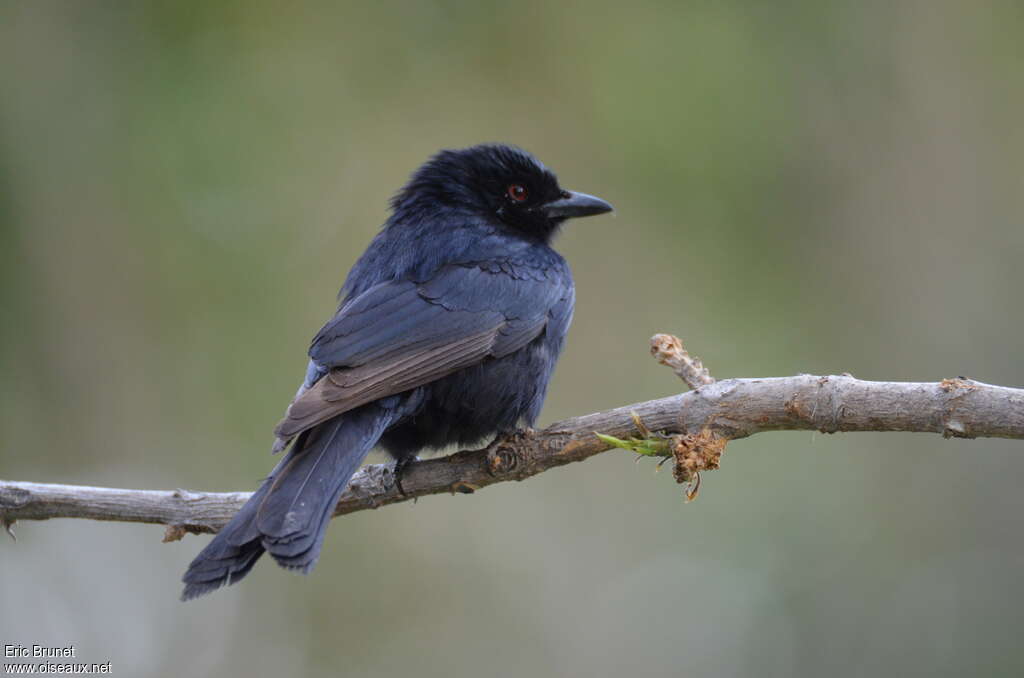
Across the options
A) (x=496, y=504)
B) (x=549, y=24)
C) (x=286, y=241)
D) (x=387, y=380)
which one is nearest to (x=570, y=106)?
→ (x=549, y=24)

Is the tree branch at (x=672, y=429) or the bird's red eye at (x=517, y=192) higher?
the bird's red eye at (x=517, y=192)

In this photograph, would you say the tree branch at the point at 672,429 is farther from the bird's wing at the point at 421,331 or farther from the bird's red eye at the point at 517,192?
the bird's red eye at the point at 517,192

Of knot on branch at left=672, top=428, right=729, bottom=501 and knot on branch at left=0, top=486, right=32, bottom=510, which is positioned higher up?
knot on branch at left=672, top=428, right=729, bottom=501

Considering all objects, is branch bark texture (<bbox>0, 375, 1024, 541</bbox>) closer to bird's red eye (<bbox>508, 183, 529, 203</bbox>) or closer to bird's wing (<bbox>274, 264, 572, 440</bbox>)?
bird's wing (<bbox>274, 264, 572, 440</bbox>)

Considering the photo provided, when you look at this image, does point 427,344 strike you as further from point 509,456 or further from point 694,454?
point 694,454

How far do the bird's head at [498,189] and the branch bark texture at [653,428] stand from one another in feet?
4.50

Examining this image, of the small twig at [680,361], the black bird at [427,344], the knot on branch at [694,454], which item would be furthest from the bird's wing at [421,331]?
→ the knot on branch at [694,454]

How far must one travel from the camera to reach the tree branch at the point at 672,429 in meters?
2.81

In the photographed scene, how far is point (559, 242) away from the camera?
5.92 metres

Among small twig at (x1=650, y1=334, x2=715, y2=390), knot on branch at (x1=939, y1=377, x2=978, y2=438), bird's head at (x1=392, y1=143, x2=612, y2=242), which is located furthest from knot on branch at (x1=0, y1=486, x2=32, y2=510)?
knot on branch at (x1=939, y1=377, x2=978, y2=438)

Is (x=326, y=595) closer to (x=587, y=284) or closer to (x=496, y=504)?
(x=496, y=504)

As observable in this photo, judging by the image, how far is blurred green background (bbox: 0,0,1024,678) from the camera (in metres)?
6.08

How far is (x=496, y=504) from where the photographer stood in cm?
649

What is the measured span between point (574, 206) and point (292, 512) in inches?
90.0
